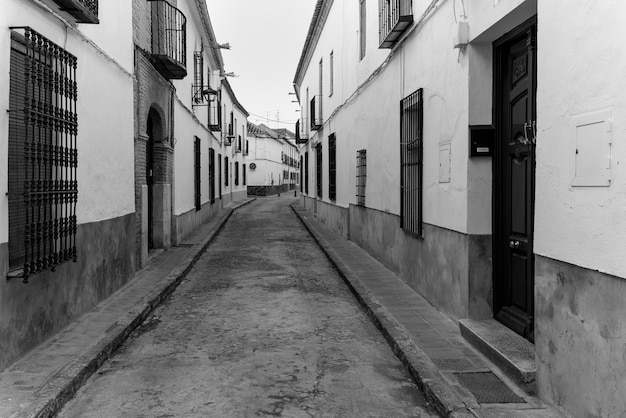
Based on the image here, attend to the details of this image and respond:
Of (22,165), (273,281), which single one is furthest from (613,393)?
(273,281)

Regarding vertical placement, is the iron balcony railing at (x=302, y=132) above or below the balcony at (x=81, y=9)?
above

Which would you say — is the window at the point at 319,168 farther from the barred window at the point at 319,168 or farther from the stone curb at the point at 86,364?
the stone curb at the point at 86,364

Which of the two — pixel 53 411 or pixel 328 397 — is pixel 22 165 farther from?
pixel 328 397

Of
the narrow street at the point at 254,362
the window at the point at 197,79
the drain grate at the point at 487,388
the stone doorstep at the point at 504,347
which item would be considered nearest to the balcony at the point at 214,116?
the window at the point at 197,79

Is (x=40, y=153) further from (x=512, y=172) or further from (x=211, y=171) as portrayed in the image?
(x=211, y=171)

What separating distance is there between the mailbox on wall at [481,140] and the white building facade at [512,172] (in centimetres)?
1

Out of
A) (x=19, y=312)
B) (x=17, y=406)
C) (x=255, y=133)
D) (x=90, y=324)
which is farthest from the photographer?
(x=255, y=133)

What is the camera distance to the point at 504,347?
436cm

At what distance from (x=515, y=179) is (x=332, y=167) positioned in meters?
11.7

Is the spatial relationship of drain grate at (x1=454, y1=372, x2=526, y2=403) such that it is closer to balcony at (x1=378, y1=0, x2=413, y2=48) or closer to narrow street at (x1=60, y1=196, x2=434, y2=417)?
narrow street at (x1=60, y1=196, x2=434, y2=417)

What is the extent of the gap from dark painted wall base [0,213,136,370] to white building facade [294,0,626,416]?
3866 mm

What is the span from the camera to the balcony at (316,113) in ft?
61.2

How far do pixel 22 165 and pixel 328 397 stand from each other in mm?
3144

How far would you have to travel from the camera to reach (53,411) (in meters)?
3.60
